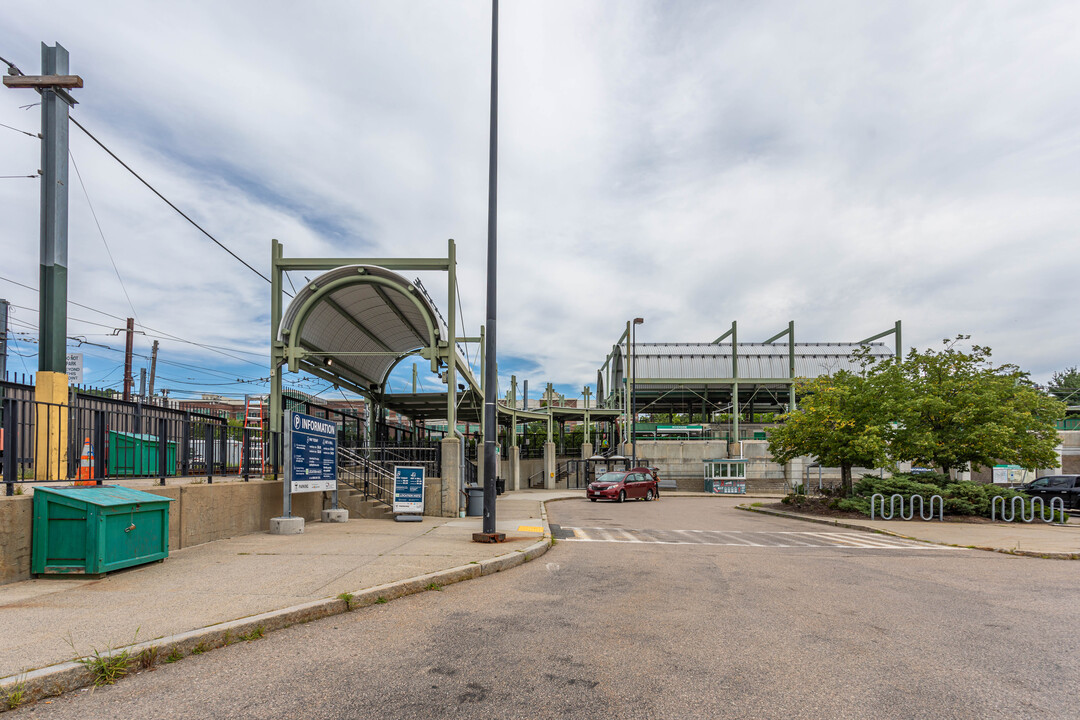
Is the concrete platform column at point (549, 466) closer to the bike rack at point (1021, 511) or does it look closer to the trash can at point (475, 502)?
the trash can at point (475, 502)

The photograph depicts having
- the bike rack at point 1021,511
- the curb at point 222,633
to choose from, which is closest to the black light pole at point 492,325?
the curb at point 222,633

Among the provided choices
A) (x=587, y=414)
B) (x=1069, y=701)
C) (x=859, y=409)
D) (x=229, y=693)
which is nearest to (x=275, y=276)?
(x=229, y=693)

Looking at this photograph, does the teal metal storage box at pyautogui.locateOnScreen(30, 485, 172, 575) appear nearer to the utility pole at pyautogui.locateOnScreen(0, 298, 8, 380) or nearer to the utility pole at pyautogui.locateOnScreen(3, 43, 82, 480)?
the utility pole at pyautogui.locateOnScreen(3, 43, 82, 480)

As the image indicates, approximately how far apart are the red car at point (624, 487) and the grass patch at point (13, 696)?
26049mm

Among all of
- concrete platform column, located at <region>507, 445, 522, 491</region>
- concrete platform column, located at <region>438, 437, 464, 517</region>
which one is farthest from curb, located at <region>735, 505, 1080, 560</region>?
concrete platform column, located at <region>507, 445, 522, 491</region>

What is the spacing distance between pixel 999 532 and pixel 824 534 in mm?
4432

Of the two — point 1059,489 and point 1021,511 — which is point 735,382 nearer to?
point 1059,489

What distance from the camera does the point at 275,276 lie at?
17.8m

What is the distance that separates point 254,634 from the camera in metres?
5.61

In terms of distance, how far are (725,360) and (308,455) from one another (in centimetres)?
4560

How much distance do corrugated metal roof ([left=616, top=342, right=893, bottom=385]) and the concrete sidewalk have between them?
41.5 m

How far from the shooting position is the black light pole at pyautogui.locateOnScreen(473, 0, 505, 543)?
12.0 metres

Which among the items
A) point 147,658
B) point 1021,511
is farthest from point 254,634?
point 1021,511

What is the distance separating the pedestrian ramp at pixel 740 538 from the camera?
1388cm
